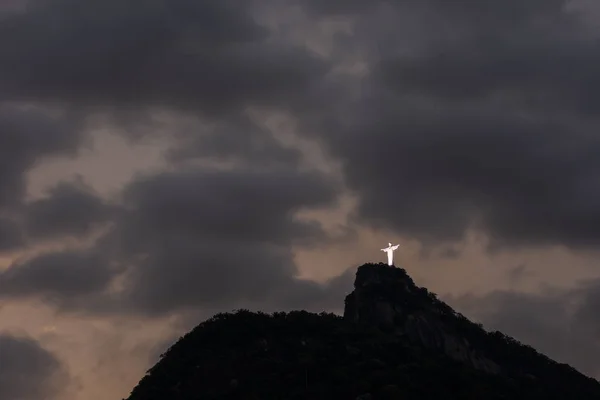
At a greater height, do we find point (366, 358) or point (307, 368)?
point (366, 358)

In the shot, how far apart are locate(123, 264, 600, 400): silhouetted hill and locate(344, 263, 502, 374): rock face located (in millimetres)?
201

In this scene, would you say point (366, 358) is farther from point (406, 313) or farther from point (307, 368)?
point (406, 313)

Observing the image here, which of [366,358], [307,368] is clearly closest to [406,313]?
[366,358]

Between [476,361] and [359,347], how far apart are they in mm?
31276

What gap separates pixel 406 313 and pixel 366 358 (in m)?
28.4

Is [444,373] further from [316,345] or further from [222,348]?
[222,348]

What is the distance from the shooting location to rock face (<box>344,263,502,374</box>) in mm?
166875

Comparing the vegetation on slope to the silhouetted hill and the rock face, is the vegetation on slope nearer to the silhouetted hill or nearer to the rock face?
the silhouetted hill

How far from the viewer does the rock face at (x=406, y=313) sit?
166875mm

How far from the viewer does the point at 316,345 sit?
148375mm

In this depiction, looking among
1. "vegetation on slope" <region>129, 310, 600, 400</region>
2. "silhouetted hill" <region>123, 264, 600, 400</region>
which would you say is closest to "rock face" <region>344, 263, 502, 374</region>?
"silhouetted hill" <region>123, 264, 600, 400</region>

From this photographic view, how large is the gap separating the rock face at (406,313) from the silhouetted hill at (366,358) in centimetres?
20

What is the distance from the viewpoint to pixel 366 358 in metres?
143

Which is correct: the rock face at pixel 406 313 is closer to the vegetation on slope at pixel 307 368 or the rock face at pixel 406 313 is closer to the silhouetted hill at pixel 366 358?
the silhouetted hill at pixel 366 358
